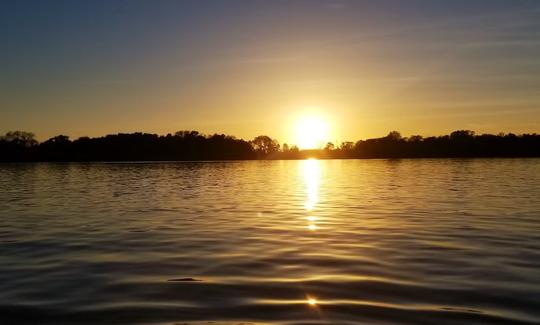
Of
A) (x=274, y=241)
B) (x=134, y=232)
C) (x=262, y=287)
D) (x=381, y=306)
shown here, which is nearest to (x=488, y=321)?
(x=381, y=306)

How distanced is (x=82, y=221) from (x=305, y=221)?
10.7 metres

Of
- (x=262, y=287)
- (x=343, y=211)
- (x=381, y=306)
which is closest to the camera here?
(x=381, y=306)

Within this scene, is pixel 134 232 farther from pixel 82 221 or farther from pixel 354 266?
pixel 354 266

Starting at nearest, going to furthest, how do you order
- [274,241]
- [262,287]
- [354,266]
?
[262,287] < [354,266] < [274,241]

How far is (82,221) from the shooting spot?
886 inches

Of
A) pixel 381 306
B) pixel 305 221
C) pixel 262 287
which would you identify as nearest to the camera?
pixel 381 306

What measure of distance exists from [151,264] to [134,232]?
6438 millimetres

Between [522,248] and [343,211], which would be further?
[343,211]

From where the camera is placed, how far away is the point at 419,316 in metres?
8.22

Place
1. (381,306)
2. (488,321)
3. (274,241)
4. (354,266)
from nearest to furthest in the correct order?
(488,321) → (381,306) → (354,266) → (274,241)

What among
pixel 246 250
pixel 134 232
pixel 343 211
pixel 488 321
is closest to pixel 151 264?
pixel 246 250

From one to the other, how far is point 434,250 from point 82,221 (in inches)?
636

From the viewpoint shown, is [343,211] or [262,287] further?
[343,211]

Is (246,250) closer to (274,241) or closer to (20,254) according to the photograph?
(274,241)
